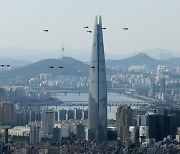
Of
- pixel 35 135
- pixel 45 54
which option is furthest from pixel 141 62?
pixel 35 135

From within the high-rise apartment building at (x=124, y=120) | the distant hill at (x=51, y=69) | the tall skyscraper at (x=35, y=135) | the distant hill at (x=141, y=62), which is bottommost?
the tall skyscraper at (x=35, y=135)

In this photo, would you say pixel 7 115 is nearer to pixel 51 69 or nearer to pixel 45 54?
pixel 51 69

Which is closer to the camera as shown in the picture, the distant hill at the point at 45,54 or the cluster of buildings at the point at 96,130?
the cluster of buildings at the point at 96,130

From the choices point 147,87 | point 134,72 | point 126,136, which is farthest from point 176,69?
point 126,136

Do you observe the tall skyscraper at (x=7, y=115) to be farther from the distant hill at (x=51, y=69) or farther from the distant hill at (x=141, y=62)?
the distant hill at (x=141, y=62)

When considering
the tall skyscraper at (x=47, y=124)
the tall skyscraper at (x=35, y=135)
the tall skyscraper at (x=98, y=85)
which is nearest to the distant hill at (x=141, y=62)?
the tall skyscraper at (x=47, y=124)

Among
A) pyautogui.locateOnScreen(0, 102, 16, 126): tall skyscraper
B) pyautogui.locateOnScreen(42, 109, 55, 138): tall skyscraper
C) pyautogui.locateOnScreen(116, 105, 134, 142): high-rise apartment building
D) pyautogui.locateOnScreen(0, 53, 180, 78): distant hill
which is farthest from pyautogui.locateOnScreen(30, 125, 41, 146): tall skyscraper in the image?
pyautogui.locateOnScreen(0, 53, 180, 78): distant hill
